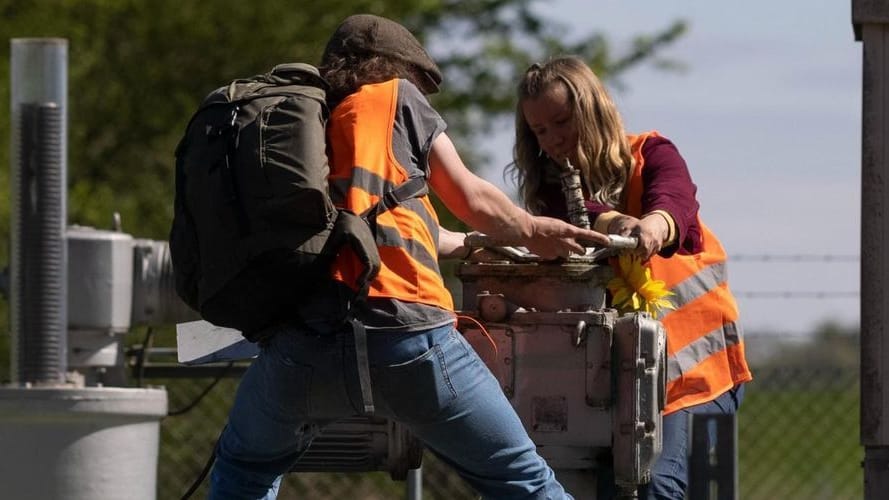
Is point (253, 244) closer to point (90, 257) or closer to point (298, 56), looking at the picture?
point (90, 257)

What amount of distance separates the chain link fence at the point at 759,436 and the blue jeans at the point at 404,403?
15.7 feet

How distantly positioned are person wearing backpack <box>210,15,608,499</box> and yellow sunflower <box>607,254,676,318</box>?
1.10 feet

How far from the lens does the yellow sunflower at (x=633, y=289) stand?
463 centimetres

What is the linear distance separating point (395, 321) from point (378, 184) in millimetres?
311

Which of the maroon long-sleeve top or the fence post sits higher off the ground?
the maroon long-sleeve top

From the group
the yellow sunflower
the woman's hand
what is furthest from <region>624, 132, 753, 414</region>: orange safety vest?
the woman's hand

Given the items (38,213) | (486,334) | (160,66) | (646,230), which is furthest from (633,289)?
(160,66)

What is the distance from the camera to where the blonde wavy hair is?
191 inches

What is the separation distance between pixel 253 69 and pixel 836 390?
5543mm

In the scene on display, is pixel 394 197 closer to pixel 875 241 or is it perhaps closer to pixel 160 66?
pixel 875 241

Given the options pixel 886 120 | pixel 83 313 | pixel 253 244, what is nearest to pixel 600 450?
pixel 253 244

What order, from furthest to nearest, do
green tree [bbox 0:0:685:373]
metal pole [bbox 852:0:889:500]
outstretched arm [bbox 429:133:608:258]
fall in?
1. green tree [bbox 0:0:685:373]
2. metal pole [bbox 852:0:889:500]
3. outstretched arm [bbox 429:133:608:258]

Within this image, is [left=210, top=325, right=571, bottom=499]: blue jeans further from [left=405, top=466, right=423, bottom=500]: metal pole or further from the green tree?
the green tree

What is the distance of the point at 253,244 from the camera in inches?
155
